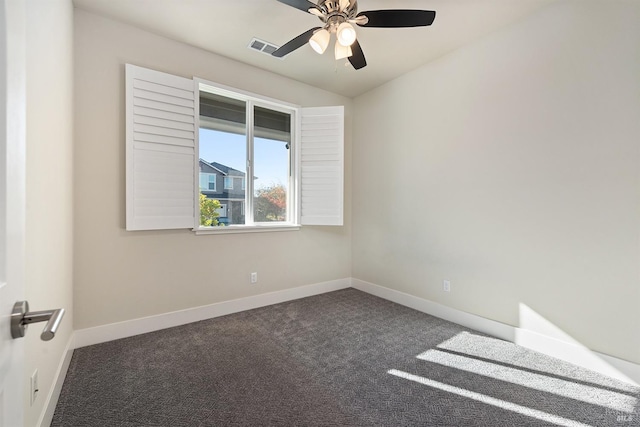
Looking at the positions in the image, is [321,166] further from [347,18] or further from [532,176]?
[532,176]

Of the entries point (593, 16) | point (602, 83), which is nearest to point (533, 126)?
point (602, 83)

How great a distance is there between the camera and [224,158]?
10.4ft

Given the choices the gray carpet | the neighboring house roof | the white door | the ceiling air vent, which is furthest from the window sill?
the white door

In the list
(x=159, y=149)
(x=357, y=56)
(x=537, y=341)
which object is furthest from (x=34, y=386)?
(x=537, y=341)

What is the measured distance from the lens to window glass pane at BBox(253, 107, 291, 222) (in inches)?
134

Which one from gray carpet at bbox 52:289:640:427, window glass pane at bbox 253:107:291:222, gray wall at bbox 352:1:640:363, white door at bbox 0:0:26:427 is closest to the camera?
white door at bbox 0:0:26:427

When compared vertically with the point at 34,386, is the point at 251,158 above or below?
above

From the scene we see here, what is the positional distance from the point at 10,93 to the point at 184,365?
205 centimetres

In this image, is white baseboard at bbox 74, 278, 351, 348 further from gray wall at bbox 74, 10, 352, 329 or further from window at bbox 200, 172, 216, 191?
window at bbox 200, 172, 216, 191

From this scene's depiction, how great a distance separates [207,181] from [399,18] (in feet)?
7.64

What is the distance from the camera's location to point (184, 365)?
2.05 meters

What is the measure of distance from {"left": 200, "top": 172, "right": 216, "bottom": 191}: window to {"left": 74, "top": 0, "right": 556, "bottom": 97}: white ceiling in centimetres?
132

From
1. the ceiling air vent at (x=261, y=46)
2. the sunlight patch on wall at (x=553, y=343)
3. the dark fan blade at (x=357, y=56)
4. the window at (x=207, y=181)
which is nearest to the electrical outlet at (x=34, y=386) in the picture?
the window at (x=207, y=181)

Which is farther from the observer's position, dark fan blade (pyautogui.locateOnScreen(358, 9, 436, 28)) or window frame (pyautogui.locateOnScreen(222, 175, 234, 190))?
window frame (pyautogui.locateOnScreen(222, 175, 234, 190))
